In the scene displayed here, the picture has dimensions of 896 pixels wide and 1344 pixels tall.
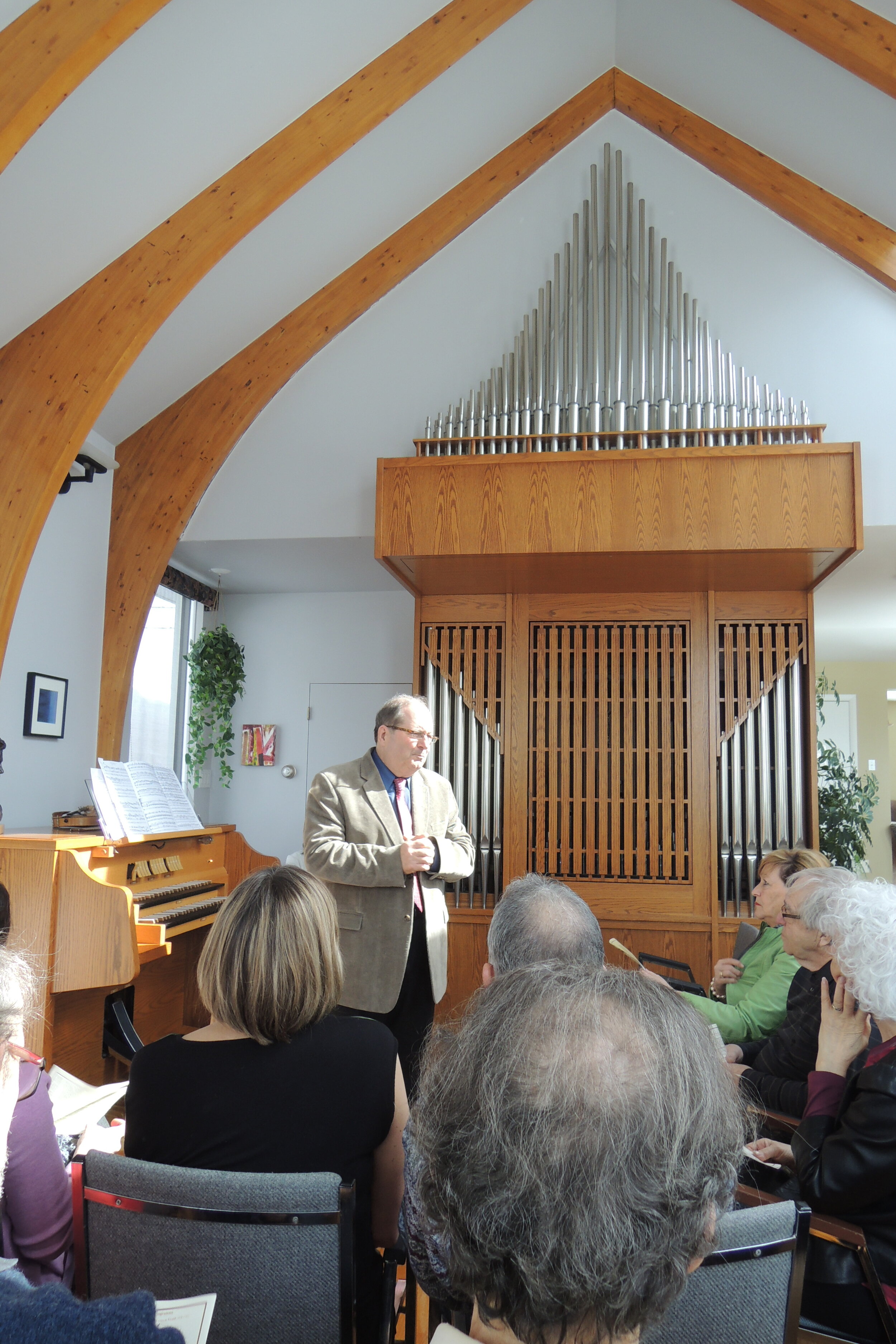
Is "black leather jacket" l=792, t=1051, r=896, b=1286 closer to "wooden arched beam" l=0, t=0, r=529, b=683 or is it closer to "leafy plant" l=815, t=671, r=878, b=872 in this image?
"wooden arched beam" l=0, t=0, r=529, b=683

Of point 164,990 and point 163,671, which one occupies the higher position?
point 163,671

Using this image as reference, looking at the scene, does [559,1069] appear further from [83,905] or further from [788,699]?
[788,699]

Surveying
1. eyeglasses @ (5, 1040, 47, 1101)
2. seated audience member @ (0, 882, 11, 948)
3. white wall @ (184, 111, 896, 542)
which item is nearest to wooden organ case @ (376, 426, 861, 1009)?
white wall @ (184, 111, 896, 542)

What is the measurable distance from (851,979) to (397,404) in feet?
13.4

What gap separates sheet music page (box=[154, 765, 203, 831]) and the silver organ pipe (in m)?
2.01

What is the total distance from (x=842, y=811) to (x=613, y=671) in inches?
106

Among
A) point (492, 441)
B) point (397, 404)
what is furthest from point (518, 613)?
point (397, 404)

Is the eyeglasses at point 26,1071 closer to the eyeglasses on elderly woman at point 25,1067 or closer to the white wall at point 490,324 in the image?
the eyeglasses on elderly woman at point 25,1067

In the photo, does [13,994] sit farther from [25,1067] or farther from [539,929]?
[539,929]

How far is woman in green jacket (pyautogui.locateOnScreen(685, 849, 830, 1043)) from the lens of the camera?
2.73 meters

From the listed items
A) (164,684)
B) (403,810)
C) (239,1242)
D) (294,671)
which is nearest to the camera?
(239,1242)

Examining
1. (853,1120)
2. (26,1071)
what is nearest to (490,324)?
(853,1120)

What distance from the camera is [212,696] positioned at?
5.87m

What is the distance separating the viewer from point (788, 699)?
4.75m
